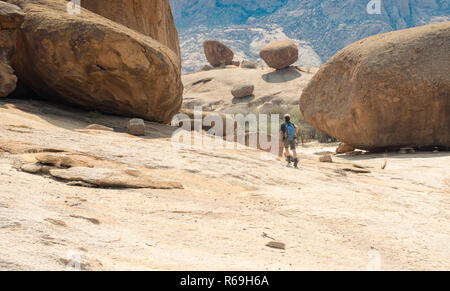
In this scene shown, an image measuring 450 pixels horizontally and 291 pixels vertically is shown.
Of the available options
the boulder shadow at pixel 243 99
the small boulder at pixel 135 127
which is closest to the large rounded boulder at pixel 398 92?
the small boulder at pixel 135 127

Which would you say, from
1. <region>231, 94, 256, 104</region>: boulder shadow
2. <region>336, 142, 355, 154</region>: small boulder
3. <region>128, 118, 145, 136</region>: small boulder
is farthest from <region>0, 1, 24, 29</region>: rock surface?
<region>231, 94, 256, 104</region>: boulder shadow

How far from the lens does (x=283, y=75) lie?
32156mm

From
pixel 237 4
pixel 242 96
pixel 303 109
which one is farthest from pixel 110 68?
pixel 237 4

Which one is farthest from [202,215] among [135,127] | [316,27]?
[316,27]

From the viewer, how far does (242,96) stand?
97.3 feet

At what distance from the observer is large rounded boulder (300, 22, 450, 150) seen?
8.86 m

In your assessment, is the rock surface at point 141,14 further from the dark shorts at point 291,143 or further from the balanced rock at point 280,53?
the balanced rock at point 280,53

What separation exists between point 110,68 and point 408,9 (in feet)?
325

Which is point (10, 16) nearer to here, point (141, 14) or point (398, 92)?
point (141, 14)

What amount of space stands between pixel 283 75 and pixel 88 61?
26.9 meters

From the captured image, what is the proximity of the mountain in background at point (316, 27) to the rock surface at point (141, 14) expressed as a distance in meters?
68.6

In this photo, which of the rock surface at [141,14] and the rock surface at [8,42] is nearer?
the rock surface at [8,42]

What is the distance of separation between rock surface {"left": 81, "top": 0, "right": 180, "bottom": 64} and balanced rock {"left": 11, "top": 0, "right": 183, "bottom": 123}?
2.49 meters

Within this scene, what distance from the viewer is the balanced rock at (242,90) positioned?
29281 mm
